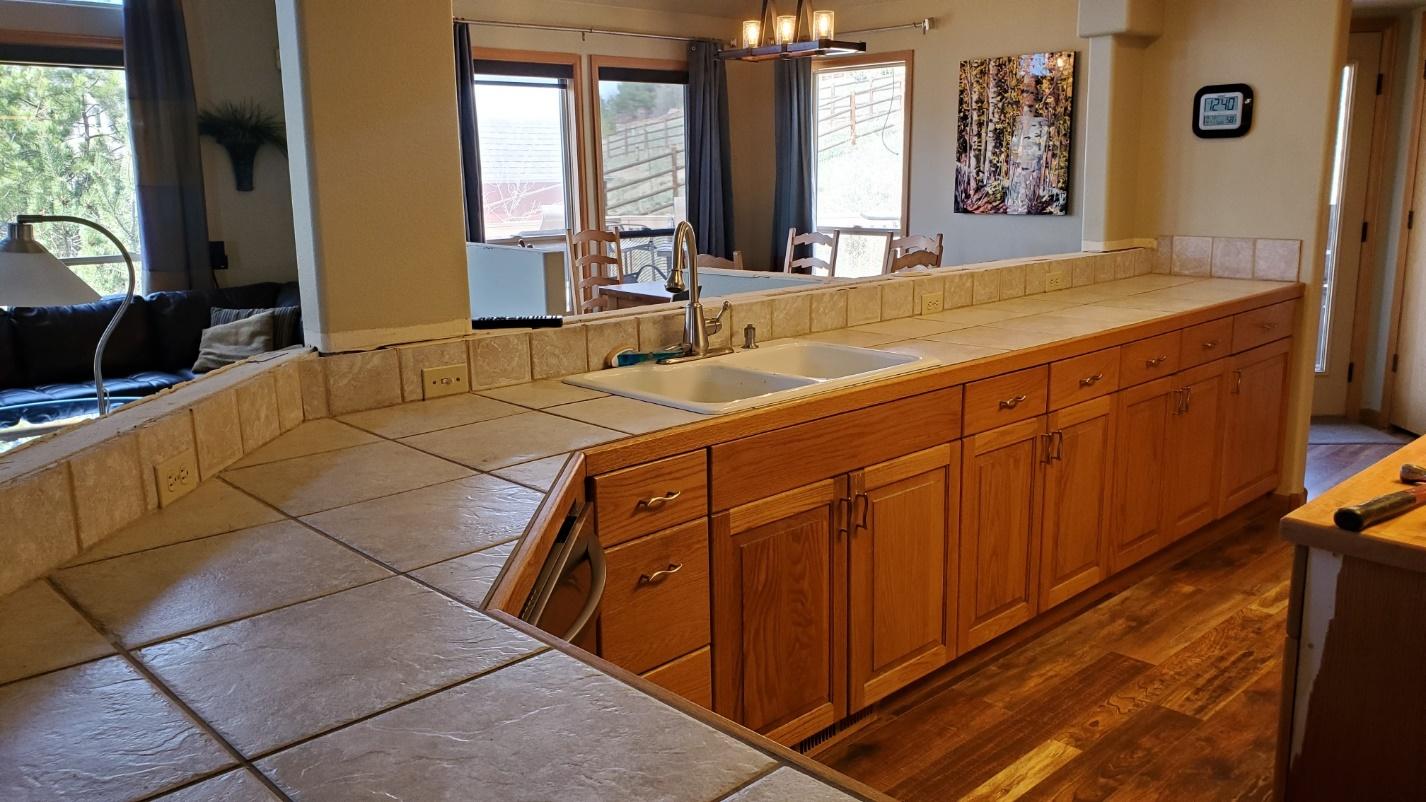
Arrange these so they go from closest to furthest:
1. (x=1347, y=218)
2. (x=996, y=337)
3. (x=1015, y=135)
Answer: (x=996, y=337) < (x=1347, y=218) < (x=1015, y=135)

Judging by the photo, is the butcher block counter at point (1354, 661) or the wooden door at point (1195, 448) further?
the wooden door at point (1195, 448)

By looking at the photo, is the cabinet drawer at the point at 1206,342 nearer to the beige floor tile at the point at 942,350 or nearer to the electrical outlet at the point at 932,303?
the electrical outlet at the point at 932,303

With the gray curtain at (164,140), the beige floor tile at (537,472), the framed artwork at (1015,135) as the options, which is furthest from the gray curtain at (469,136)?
the beige floor tile at (537,472)

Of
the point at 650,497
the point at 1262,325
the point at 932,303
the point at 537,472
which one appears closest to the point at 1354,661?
the point at 650,497


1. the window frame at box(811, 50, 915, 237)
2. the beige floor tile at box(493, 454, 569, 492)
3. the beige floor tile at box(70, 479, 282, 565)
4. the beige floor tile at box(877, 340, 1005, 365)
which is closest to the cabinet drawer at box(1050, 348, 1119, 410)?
the beige floor tile at box(877, 340, 1005, 365)

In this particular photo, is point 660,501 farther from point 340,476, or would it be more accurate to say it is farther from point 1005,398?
point 1005,398

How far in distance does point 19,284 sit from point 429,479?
1174 mm

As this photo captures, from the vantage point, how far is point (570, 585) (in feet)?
4.92

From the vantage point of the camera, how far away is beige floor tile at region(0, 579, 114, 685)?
3.34 feet

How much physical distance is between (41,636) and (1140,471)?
296 cm

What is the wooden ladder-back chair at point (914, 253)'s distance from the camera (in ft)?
15.9

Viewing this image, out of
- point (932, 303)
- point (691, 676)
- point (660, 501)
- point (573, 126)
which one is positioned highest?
point (573, 126)

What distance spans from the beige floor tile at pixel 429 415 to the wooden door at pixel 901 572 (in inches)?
31.4

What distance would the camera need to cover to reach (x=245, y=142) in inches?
251
